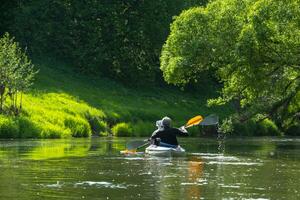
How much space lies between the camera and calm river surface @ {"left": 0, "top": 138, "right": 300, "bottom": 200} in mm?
23359

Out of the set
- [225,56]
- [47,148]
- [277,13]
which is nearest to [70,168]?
[47,148]

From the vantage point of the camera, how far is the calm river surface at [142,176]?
76.6 feet

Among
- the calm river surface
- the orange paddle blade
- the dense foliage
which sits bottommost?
the calm river surface

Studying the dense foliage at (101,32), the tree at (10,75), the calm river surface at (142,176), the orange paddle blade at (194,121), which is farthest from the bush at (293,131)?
the calm river surface at (142,176)

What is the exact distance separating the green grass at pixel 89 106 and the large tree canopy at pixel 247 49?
929 cm

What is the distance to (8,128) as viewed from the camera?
55.6 meters

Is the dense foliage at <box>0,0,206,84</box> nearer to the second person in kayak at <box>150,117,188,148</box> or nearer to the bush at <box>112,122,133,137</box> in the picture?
the bush at <box>112,122,133,137</box>

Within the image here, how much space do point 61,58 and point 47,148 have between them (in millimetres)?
42471

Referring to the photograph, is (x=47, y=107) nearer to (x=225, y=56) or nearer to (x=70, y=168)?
(x=225, y=56)

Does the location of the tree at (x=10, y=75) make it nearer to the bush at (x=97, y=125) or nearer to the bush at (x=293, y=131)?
the bush at (x=97, y=125)

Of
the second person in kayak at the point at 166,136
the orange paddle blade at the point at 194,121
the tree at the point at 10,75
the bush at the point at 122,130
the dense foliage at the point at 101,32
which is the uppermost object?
the dense foliage at the point at 101,32

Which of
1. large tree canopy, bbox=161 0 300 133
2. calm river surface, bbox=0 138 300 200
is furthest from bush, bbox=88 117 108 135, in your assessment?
calm river surface, bbox=0 138 300 200

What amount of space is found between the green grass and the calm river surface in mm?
18544

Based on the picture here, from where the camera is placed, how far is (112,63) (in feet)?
290
